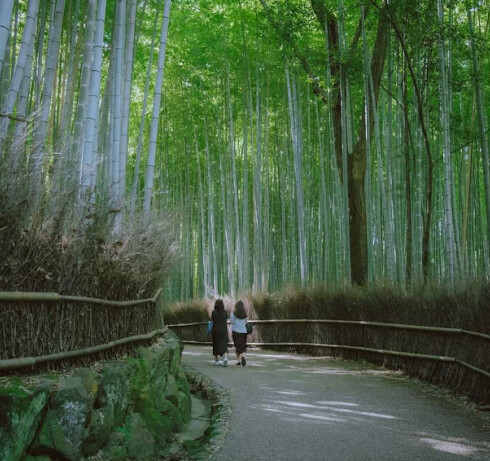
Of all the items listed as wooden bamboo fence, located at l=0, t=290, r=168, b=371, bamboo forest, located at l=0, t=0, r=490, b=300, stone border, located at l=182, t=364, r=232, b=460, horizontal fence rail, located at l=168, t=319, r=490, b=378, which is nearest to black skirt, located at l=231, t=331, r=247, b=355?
stone border, located at l=182, t=364, r=232, b=460

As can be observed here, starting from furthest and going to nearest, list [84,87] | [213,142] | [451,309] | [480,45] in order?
1. [213,142]
2. [480,45]
3. [451,309]
4. [84,87]

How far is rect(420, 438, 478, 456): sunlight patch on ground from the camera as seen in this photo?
12.1ft

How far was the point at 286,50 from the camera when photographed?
32.0 ft

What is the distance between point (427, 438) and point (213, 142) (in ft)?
42.0

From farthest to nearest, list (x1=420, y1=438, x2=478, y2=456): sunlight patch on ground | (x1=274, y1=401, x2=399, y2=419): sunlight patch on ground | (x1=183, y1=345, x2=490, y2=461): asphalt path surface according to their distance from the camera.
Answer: (x1=274, y1=401, x2=399, y2=419): sunlight patch on ground
(x1=183, y1=345, x2=490, y2=461): asphalt path surface
(x1=420, y1=438, x2=478, y2=456): sunlight patch on ground

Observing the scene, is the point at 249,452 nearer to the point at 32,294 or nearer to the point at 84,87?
the point at 32,294

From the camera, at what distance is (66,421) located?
292cm

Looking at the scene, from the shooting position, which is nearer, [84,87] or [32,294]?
[32,294]

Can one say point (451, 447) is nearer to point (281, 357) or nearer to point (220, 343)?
point (220, 343)

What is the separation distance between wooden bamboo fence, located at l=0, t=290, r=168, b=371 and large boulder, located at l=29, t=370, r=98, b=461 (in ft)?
0.74

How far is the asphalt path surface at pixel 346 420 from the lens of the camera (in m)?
3.82

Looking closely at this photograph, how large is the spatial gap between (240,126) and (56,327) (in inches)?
509

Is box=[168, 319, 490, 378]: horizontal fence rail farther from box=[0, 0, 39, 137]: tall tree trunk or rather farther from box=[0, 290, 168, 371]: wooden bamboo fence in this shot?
box=[0, 0, 39, 137]: tall tree trunk

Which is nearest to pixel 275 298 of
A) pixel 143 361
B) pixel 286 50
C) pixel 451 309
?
pixel 286 50
